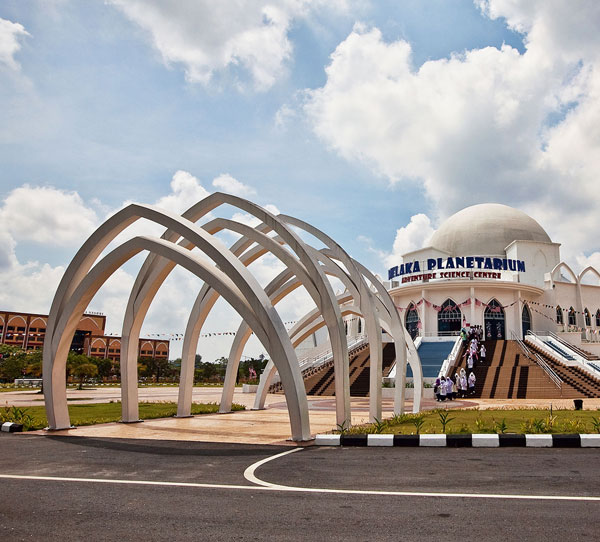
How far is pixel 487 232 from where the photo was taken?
58125mm

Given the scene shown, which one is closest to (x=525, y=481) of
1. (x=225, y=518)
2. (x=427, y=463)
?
(x=427, y=463)

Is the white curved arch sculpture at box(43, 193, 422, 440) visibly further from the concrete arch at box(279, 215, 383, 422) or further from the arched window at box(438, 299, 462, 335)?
the arched window at box(438, 299, 462, 335)

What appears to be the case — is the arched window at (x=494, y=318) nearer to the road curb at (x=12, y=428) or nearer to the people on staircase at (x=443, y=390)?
the people on staircase at (x=443, y=390)

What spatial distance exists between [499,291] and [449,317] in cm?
526

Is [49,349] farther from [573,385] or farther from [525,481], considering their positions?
[573,385]

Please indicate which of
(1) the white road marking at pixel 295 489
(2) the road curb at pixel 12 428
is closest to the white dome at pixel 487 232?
(2) the road curb at pixel 12 428

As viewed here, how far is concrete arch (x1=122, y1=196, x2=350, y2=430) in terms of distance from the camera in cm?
1300

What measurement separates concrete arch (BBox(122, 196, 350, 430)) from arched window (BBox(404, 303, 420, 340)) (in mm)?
36868

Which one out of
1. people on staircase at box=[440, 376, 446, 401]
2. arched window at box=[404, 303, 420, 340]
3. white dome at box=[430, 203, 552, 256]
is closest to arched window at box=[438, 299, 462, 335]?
arched window at box=[404, 303, 420, 340]

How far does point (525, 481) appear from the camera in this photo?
7.02m

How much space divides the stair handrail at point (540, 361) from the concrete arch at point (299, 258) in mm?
21696

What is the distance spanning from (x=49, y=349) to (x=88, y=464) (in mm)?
6422

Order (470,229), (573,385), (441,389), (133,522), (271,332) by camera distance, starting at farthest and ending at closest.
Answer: (470,229) → (573,385) → (441,389) → (271,332) → (133,522)

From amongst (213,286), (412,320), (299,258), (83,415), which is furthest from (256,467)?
(412,320)
